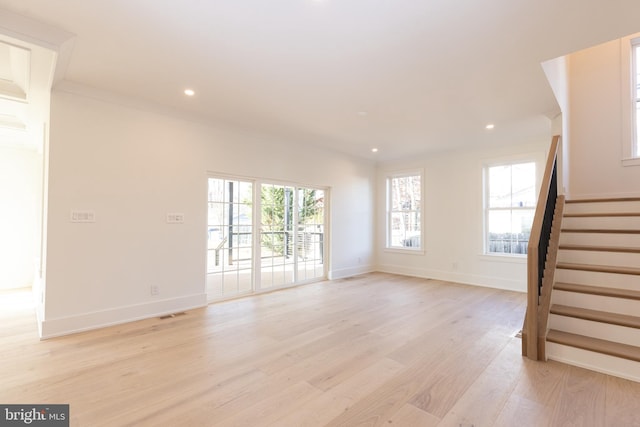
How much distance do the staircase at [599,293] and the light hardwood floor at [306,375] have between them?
6.5 inches

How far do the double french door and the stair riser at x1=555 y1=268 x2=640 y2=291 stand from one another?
380cm

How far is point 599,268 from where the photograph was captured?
2.77 metres

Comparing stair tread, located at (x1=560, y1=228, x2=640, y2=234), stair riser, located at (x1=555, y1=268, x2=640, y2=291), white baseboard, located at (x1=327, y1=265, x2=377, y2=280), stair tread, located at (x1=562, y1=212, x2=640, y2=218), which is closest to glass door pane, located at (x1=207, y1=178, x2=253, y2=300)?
white baseboard, located at (x1=327, y1=265, x2=377, y2=280)

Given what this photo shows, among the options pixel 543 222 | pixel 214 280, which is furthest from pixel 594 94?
pixel 214 280

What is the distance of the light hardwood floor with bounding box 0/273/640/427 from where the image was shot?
1.79 m

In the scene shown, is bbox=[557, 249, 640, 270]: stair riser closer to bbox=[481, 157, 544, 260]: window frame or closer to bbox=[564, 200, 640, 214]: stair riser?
bbox=[564, 200, 640, 214]: stair riser

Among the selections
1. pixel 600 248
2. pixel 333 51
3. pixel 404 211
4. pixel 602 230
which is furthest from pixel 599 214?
pixel 404 211

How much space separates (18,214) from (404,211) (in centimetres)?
734

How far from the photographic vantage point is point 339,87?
317 centimetres

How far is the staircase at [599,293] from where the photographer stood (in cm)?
231

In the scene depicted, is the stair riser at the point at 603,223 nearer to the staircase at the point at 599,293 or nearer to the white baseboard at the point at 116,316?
the staircase at the point at 599,293

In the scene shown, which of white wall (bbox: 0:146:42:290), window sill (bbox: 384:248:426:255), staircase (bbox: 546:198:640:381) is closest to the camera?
staircase (bbox: 546:198:640:381)

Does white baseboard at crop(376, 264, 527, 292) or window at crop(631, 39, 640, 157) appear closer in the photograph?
window at crop(631, 39, 640, 157)

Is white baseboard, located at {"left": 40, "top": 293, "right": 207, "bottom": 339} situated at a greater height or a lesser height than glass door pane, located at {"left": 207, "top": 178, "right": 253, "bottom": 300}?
lesser
